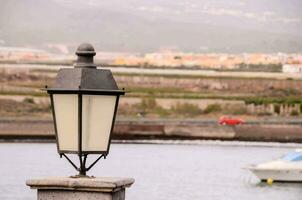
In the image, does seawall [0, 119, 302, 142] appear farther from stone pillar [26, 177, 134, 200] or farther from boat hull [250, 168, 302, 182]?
stone pillar [26, 177, 134, 200]

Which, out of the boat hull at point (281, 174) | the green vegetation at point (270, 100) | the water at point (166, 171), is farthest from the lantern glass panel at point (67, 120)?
the green vegetation at point (270, 100)

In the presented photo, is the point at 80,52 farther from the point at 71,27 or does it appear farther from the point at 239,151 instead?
the point at 71,27

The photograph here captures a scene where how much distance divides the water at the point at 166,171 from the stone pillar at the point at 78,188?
67.9 feet

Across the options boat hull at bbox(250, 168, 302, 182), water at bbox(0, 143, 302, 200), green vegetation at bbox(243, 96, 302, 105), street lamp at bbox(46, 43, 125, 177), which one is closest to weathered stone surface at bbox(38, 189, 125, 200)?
street lamp at bbox(46, 43, 125, 177)

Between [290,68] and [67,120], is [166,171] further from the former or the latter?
[290,68]

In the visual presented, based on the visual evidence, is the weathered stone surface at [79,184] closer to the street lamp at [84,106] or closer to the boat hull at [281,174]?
the street lamp at [84,106]

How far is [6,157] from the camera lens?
4528 cm

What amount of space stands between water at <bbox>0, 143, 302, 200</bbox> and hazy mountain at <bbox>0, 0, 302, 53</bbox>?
78.9m

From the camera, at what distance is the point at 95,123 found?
635 centimetres

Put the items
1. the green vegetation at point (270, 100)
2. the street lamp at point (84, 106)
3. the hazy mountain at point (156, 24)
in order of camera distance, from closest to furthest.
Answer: the street lamp at point (84, 106) < the green vegetation at point (270, 100) < the hazy mountain at point (156, 24)

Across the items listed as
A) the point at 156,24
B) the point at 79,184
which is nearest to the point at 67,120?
the point at 79,184

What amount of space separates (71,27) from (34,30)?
3.77 metres

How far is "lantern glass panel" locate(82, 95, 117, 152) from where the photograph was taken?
6.33 m

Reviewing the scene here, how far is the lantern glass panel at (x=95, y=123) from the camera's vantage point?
633cm
